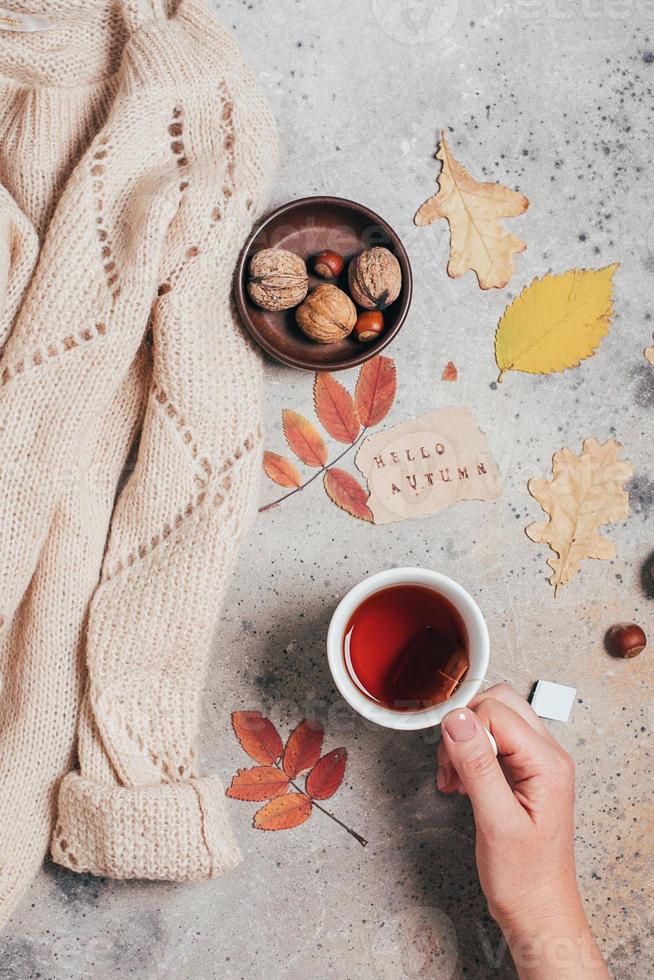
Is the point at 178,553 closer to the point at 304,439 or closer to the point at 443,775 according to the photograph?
the point at 304,439

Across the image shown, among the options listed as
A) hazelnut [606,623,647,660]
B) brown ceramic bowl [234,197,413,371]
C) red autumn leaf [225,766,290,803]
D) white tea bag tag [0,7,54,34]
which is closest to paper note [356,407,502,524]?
brown ceramic bowl [234,197,413,371]

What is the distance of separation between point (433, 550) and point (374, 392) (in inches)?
8.0

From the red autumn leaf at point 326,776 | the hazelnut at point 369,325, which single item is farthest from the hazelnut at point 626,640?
the hazelnut at point 369,325

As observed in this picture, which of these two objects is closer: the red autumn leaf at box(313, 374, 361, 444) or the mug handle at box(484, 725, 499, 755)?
the mug handle at box(484, 725, 499, 755)

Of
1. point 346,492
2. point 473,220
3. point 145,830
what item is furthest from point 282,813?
point 473,220

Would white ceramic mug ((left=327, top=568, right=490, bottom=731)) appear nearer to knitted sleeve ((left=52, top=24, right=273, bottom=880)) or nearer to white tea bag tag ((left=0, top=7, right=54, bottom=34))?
knitted sleeve ((left=52, top=24, right=273, bottom=880))

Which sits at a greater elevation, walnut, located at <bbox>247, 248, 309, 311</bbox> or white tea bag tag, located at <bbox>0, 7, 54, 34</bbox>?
white tea bag tag, located at <bbox>0, 7, 54, 34</bbox>

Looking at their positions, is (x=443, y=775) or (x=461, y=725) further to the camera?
(x=443, y=775)

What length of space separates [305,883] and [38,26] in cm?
103

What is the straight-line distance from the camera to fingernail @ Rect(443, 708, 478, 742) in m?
0.79

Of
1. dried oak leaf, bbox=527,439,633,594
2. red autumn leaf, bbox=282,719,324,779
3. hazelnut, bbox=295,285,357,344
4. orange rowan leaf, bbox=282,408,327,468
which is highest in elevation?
hazelnut, bbox=295,285,357,344

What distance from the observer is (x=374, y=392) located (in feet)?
3.16

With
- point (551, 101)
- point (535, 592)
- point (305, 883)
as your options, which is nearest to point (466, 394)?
point (535, 592)

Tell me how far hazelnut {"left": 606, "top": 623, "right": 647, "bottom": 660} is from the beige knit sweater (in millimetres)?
469
